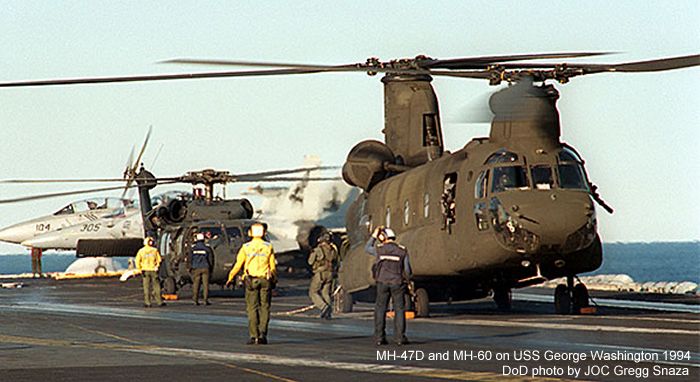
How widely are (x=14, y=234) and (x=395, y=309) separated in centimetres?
4732

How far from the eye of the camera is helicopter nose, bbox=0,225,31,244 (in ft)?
211

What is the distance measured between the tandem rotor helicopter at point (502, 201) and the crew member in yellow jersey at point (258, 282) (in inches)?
111

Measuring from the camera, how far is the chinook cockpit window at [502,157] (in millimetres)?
25172

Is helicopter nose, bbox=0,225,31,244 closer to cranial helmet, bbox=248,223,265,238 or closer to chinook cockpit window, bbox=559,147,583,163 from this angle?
chinook cockpit window, bbox=559,147,583,163

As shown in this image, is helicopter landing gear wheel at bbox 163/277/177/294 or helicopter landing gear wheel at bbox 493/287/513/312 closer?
helicopter landing gear wheel at bbox 493/287/513/312

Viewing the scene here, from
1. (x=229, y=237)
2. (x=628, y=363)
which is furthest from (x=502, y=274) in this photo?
(x=229, y=237)

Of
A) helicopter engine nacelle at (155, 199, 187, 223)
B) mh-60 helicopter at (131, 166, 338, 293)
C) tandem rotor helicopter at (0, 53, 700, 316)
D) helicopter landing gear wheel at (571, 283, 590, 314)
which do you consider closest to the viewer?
tandem rotor helicopter at (0, 53, 700, 316)

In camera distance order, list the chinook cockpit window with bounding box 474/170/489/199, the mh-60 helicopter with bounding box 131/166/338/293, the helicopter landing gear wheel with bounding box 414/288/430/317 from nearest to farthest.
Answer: the chinook cockpit window with bounding box 474/170/489/199 → the helicopter landing gear wheel with bounding box 414/288/430/317 → the mh-60 helicopter with bounding box 131/166/338/293

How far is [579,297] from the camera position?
27.0 m

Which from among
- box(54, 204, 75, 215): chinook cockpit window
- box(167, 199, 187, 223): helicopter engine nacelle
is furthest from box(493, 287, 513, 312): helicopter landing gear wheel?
box(54, 204, 75, 215): chinook cockpit window

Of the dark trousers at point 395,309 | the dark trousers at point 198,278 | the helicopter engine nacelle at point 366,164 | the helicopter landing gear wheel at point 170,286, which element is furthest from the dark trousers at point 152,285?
the dark trousers at point 395,309

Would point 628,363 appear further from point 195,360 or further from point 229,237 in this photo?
point 229,237

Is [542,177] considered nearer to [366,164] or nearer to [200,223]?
[366,164]

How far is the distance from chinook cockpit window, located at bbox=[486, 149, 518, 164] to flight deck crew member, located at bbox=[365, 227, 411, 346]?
15.9ft
